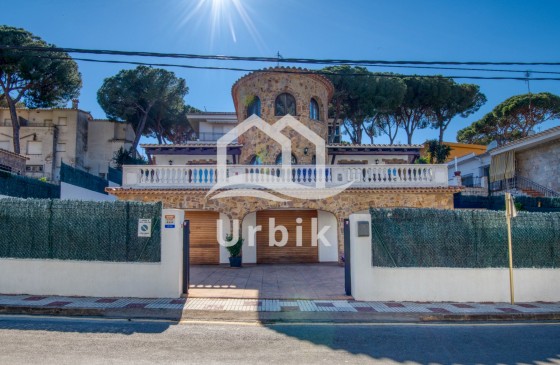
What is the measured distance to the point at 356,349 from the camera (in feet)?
19.7

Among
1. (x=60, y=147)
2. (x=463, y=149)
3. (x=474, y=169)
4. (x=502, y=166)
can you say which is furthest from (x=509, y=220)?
(x=60, y=147)

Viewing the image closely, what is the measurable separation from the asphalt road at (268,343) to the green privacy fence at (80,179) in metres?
12.6

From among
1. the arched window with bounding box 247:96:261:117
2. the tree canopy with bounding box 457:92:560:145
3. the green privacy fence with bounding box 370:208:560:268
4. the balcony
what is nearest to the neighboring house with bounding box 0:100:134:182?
the arched window with bounding box 247:96:261:117

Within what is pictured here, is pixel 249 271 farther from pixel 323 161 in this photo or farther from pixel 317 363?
pixel 317 363

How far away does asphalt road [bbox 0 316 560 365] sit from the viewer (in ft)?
18.1

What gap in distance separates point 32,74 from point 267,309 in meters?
27.8

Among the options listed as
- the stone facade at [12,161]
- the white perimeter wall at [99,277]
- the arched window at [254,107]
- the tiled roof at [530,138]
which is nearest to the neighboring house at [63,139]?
the stone facade at [12,161]

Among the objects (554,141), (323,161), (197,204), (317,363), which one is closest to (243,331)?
(317,363)

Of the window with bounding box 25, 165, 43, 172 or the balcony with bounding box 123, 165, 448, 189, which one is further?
the window with bounding box 25, 165, 43, 172

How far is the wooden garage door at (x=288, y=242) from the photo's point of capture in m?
16.9

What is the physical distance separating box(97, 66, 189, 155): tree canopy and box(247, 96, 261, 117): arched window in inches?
612

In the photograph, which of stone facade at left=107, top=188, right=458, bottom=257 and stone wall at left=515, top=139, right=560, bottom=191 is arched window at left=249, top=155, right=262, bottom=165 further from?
stone wall at left=515, top=139, right=560, bottom=191

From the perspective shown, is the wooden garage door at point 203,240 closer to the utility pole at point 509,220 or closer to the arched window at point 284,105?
the arched window at point 284,105

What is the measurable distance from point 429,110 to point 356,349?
29.0 meters
